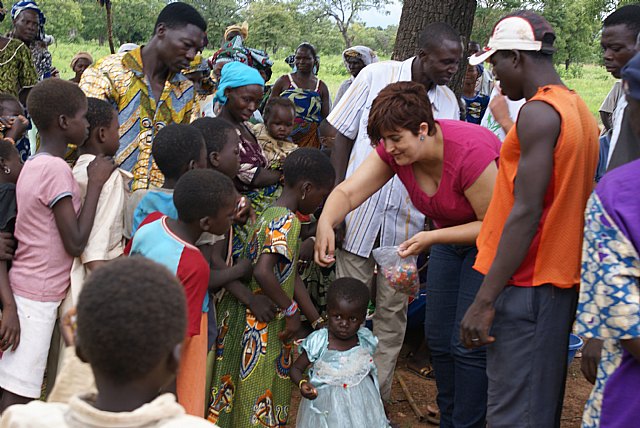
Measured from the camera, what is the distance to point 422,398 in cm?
496

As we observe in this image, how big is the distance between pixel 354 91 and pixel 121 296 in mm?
3132

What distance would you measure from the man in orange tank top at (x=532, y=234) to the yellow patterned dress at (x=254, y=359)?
3.62 ft

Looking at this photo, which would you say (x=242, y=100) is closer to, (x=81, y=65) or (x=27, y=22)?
(x=27, y=22)

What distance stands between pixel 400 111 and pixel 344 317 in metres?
1.15

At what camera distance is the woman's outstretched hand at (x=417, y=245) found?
3.43 metres

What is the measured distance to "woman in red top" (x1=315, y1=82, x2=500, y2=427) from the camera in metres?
3.39

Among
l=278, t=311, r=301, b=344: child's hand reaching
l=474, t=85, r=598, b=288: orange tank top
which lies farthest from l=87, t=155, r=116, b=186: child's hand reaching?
l=474, t=85, r=598, b=288: orange tank top

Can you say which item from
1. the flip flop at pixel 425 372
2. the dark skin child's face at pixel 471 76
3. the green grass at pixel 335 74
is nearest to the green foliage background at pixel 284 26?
the green grass at pixel 335 74

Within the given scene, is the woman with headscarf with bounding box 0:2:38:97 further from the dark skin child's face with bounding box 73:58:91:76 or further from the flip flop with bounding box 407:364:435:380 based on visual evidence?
the flip flop with bounding box 407:364:435:380

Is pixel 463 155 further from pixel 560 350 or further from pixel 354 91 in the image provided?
pixel 354 91

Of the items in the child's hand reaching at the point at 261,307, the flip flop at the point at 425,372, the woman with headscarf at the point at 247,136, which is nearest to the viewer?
the child's hand reaching at the point at 261,307

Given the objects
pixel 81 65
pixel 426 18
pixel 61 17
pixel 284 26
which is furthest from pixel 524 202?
pixel 284 26

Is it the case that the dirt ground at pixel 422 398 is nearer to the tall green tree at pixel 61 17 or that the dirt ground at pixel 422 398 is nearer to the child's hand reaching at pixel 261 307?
the child's hand reaching at pixel 261 307

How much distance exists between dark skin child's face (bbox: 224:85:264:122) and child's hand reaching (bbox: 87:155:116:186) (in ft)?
3.48
